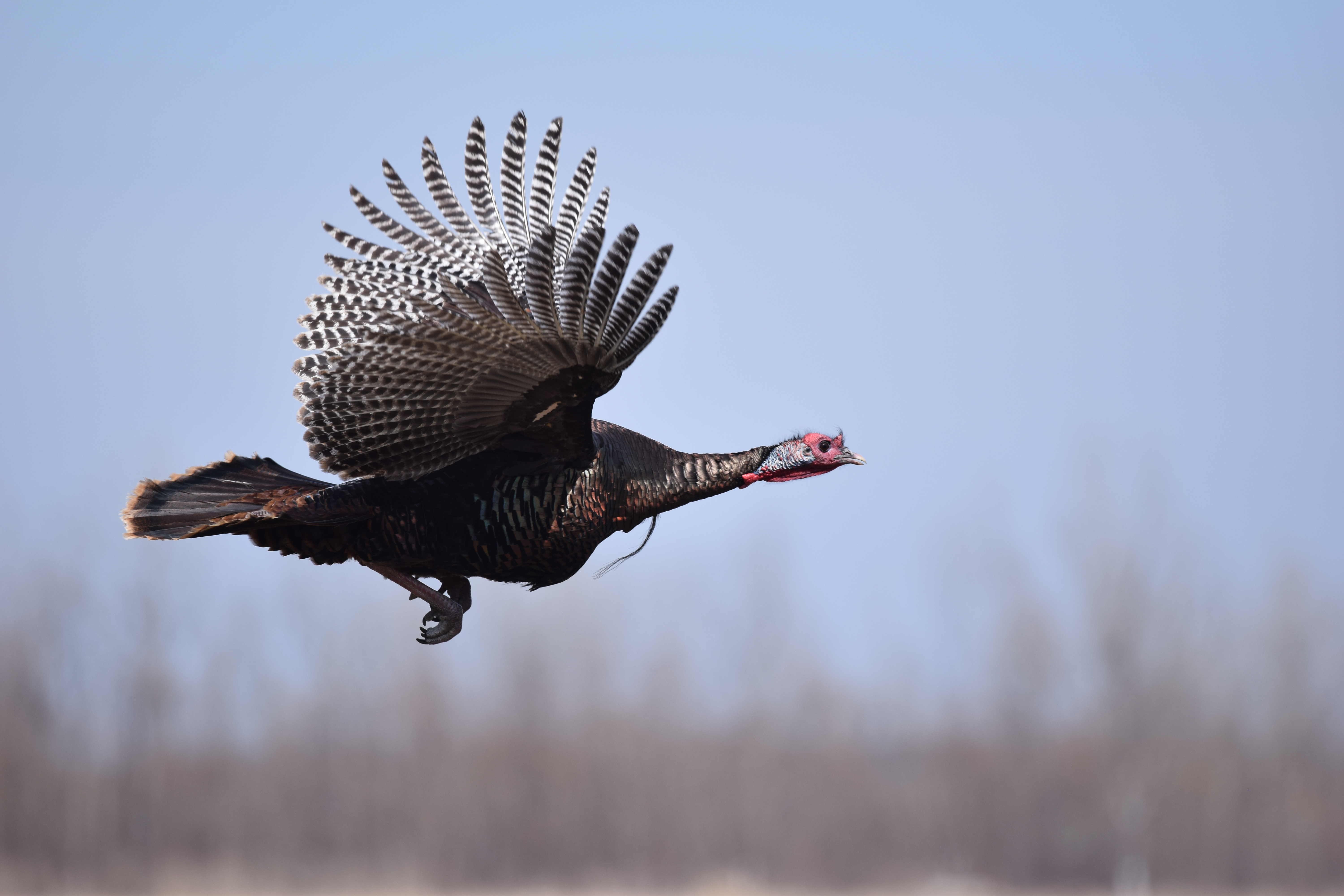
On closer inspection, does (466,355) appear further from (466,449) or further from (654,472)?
(654,472)

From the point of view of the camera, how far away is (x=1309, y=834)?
2260 inches

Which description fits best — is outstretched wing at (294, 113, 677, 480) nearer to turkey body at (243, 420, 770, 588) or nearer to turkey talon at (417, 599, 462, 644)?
turkey body at (243, 420, 770, 588)

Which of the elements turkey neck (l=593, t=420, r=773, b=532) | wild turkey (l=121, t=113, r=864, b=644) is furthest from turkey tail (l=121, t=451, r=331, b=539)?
turkey neck (l=593, t=420, r=773, b=532)

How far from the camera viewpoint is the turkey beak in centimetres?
1053

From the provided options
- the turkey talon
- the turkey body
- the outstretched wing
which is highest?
the outstretched wing

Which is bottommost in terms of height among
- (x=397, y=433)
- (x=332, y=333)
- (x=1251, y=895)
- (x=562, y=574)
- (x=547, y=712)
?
(x=1251, y=895)

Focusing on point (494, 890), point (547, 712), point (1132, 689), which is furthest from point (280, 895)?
point (1132, 689)

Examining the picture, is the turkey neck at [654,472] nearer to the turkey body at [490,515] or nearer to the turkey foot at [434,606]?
the turkey body at [490,515]

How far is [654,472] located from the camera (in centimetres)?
990

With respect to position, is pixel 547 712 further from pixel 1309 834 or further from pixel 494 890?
pixel 1309 834

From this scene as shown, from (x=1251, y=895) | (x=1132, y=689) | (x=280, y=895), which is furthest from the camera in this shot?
(x=1132, y=689)

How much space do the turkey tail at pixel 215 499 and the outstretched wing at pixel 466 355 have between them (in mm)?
613

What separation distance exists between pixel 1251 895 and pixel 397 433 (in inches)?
2076

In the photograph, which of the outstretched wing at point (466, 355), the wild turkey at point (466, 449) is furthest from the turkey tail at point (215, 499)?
the outstretched wing at point (466, 355)
